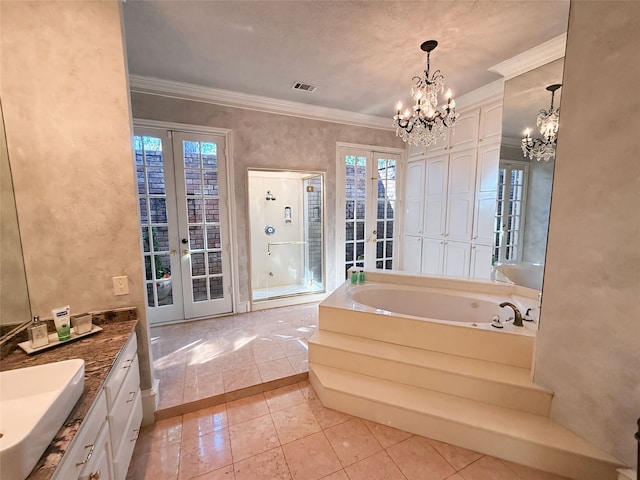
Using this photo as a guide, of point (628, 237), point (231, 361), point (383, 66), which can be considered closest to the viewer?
point (628, 237)

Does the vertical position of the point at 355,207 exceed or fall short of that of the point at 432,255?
it exceeds it

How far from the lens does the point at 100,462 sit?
108 centimetres

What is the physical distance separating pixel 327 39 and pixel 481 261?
2.96m

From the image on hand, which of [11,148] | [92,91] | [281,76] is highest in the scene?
[281,76]

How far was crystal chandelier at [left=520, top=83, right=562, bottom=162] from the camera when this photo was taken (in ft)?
7.79

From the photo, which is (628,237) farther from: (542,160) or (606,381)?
(542,160)

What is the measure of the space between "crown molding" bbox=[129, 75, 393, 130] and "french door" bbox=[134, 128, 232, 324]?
1.37 ft

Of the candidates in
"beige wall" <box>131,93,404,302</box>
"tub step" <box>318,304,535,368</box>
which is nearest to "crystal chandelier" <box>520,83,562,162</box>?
"tub step" <box>318,304,535,368</box>

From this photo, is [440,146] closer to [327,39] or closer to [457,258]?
[457,258]

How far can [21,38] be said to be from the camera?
1396 millimetres

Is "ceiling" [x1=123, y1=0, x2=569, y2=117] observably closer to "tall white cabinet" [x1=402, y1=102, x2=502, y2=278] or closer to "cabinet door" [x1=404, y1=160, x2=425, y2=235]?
"tall white cabinet" [x1=402, y1=102, x2=502, y2=278]

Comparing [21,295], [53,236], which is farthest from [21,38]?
[21,295]

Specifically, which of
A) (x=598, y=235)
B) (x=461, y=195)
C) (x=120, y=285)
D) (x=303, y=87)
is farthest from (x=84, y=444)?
(x=461, y=195)

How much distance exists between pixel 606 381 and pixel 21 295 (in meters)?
3.13
